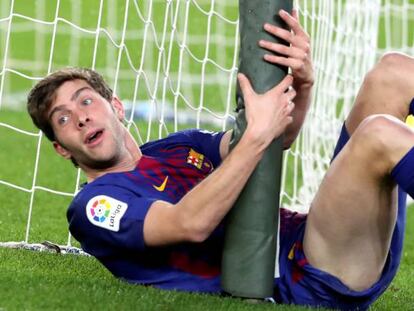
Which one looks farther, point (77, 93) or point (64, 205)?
point (64, 205)

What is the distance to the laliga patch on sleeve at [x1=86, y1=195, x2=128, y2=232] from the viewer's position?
3480mm

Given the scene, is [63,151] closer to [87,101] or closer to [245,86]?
[87,101]

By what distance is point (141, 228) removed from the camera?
3.45 metres

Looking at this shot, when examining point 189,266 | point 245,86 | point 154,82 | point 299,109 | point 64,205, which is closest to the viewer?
point 245,86

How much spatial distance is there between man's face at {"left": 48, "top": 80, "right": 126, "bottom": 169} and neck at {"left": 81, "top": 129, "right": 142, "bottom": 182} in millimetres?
19

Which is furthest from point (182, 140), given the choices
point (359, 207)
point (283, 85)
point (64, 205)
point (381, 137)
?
point (64, 205)

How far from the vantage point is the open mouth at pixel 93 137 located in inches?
146

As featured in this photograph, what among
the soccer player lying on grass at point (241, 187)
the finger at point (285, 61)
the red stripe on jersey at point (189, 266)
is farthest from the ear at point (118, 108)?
the finger at point (285, 61)

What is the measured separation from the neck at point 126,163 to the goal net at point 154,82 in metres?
0.85

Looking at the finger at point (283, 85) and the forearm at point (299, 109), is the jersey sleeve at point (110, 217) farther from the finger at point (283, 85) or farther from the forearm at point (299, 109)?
the forearm at point (299, 109)

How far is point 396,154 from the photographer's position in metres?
3.29

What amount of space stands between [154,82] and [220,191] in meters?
6.19

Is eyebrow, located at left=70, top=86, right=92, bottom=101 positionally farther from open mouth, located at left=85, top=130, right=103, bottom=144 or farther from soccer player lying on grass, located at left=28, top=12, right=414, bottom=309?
open mouth, located at left=85, top=130, right=103, bottom=144

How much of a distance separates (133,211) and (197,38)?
396 inches
